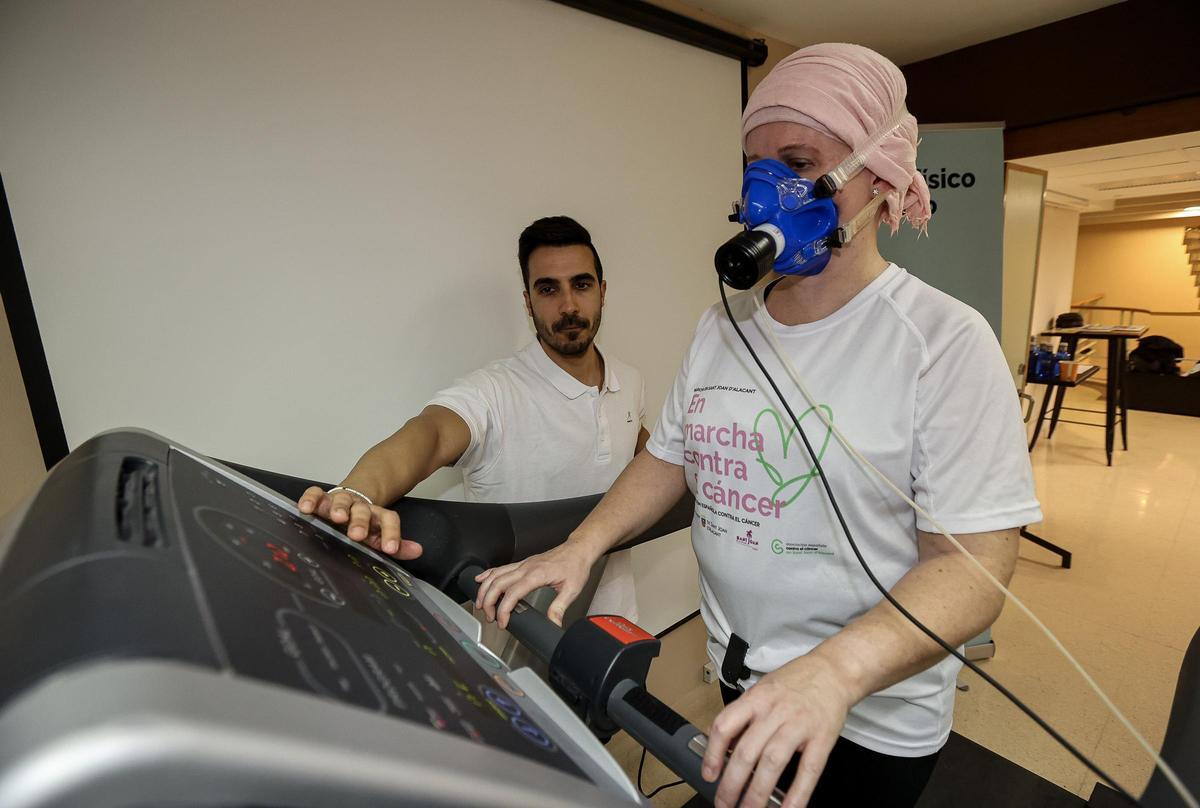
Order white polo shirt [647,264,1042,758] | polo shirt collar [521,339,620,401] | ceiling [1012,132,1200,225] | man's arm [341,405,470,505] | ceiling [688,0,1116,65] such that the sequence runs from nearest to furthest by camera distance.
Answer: white polo shirt [647,264,1042,758] < man's arm [341,405,470,505] < polo shirt collar [521,339,620,401] < ceiling [688,0,1116,65] < ceiling [1012,132,1200,225]

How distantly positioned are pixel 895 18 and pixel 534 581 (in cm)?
279

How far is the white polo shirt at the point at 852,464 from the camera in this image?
79 centimetres

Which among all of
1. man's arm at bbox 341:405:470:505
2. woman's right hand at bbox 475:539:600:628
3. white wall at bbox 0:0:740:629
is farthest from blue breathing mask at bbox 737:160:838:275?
white wall at bbox 0:0:740:629

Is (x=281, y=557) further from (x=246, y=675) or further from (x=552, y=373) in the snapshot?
(x=552, y=373)

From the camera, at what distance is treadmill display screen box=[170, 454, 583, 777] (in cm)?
34

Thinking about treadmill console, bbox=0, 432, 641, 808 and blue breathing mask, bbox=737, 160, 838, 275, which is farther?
blue breathing mask, bbox=737, 160, 838, 275

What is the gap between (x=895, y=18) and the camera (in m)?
2.52

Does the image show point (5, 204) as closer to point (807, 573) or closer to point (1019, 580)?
point (807, 573)

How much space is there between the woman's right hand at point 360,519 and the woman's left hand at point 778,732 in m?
0.51

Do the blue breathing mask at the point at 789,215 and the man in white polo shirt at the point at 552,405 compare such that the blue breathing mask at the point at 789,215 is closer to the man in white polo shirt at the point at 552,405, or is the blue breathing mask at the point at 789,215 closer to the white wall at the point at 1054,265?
the man in white polo shirt at the point at 552,405

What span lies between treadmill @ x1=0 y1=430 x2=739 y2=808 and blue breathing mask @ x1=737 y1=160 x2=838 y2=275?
1.90ft

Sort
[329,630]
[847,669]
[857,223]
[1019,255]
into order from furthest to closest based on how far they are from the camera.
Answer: [1019,255] → [857,223] → [847,669] → [329,630]

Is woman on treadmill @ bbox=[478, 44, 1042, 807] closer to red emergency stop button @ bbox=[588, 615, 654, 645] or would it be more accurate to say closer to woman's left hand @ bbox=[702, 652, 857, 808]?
woman's left hand @ bbox=[702, 652, 857, 808]

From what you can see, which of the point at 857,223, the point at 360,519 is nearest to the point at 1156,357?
the point at 857,223
